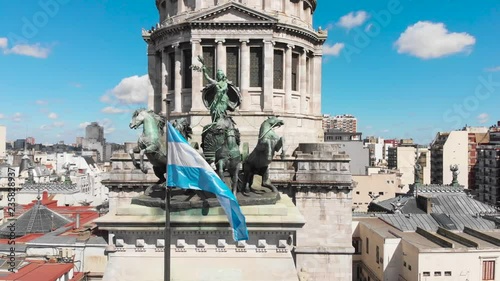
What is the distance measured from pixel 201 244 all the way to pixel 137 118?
4370 mm

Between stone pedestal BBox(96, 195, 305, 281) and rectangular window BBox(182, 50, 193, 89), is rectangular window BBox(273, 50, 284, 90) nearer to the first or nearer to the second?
rectangular window BBox(182, 50, 193, 89)

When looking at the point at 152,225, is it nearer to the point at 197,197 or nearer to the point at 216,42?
the point at 197,197

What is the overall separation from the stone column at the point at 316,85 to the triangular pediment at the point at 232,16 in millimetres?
6712

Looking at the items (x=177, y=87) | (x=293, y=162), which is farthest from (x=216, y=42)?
(x=293, y=162)

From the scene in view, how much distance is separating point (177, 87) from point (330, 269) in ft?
57.9

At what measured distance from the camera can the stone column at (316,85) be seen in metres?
34.8

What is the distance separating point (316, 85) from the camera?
3481 centimetres

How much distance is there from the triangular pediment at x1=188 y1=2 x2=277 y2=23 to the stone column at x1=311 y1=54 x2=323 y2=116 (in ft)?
22.0

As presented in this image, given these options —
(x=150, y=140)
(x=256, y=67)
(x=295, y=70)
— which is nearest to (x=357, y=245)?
(x=295, y=70)

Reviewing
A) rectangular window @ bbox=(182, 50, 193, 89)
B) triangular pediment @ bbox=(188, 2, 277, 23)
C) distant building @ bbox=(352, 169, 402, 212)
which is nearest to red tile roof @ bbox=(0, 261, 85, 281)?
rectangular window @ bbox=(182, 50, 193, 89)

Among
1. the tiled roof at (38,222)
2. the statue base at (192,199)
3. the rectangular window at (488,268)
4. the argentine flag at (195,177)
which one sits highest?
the argentine flag at (195,177)

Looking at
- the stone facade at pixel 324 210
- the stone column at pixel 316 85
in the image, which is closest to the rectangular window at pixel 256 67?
the stone column at pixel 316 85

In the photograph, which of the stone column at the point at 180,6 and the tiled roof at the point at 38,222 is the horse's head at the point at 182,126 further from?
the stone column at the point at 180,6

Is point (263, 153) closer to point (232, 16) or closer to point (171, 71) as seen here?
point (232, 16)
